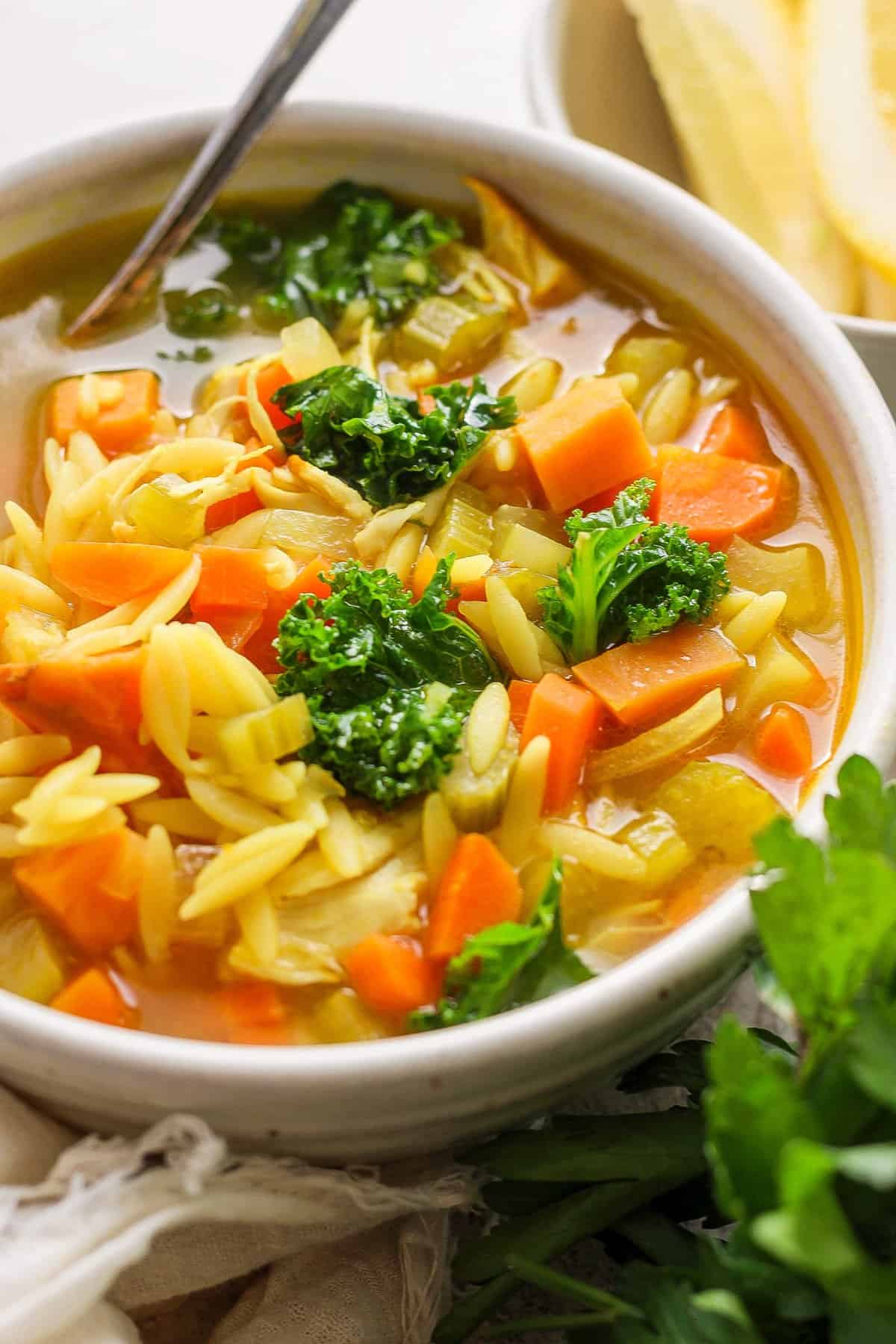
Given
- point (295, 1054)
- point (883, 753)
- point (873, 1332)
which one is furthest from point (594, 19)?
point (873, 1332)

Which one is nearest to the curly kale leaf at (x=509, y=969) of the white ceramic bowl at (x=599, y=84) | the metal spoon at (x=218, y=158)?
the metal spoon at (x=218, y=158)

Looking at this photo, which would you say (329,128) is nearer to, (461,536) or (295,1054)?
(461,536)

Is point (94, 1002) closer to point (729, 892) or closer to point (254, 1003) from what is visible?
point (254, 1003)

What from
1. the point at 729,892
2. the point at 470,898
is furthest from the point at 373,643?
the point at 729,892

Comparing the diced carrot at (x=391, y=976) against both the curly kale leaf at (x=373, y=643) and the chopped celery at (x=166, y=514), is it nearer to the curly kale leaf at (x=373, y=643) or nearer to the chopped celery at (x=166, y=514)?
the curly kale leaf at (x=373, y=643)

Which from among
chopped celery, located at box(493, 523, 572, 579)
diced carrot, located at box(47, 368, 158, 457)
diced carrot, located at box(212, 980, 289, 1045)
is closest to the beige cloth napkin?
diced carrot, located at box(212, 980, 289, 1045)

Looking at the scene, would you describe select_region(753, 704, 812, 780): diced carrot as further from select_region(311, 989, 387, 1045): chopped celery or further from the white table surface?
the white table surface
